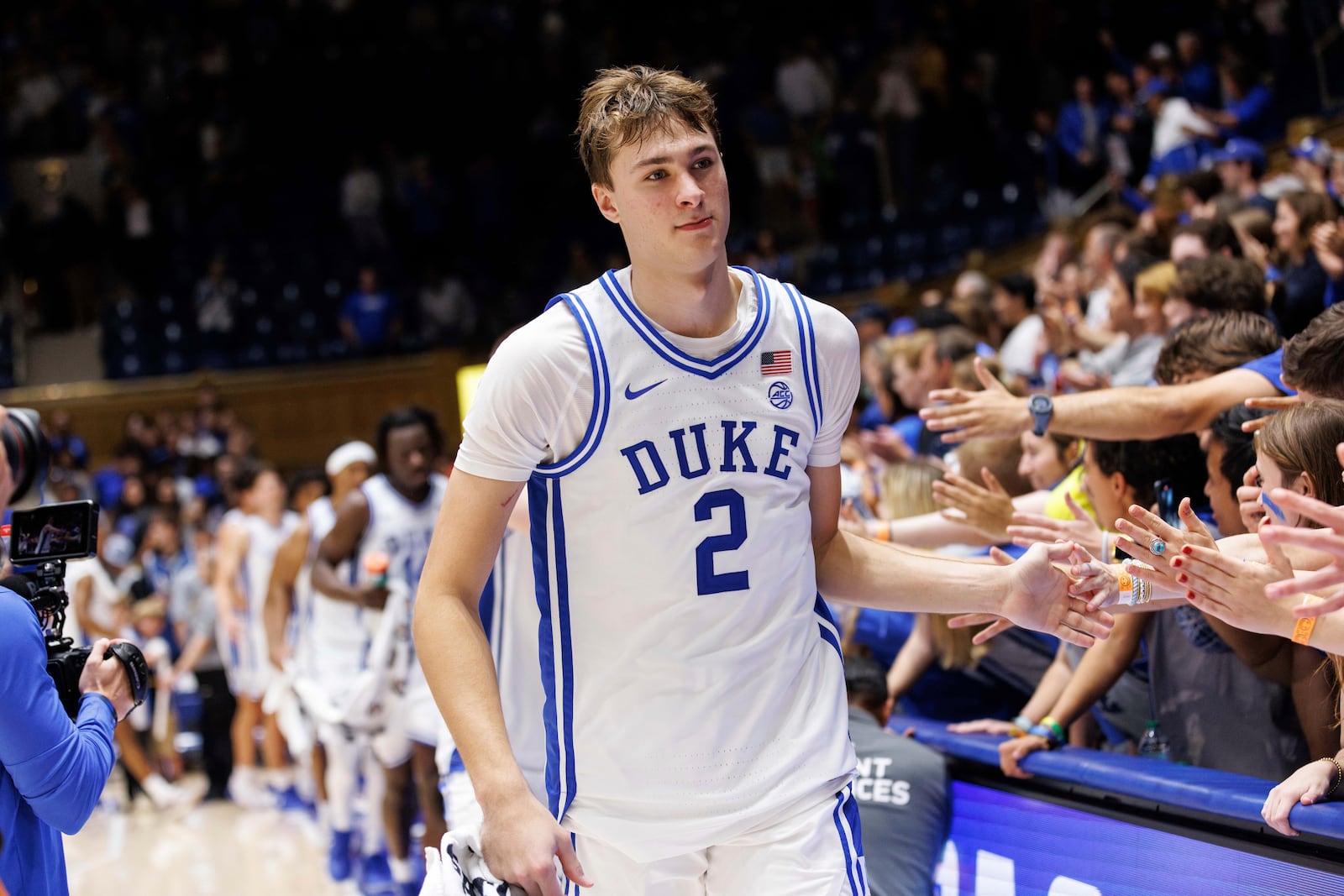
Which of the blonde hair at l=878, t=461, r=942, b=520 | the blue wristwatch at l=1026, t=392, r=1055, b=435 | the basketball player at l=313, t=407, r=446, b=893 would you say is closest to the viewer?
the blue wristwatch at l=1026, t=392, r=1055, b=435

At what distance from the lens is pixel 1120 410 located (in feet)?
11.5

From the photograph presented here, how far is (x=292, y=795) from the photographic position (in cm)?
893

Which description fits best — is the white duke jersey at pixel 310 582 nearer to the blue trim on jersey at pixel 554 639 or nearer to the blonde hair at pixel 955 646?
the blonde hair at pixel 955 646

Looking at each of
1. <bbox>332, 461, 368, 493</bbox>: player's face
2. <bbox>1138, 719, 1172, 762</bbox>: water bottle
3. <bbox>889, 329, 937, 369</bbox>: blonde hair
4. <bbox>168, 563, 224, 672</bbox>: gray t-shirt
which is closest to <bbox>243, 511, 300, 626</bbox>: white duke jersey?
<bbox>168, 563, 224, 672</bbox>: gray t-shirt

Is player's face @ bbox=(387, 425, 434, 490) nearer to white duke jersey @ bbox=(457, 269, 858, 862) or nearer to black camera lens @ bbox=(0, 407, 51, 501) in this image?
black camera lens @ bbox=(0, 407, 51, 501)

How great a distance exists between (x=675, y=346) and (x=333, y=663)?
4.56 metres

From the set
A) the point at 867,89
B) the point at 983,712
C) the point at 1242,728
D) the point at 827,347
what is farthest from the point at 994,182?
the point at 827,347

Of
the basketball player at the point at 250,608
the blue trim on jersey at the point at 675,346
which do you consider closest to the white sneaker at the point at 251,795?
the basketball player at the point at 250,608

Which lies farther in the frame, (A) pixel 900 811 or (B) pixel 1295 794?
(A) pixel 900 811

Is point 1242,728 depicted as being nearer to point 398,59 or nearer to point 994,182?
point 994,182

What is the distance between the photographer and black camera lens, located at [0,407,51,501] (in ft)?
8.96

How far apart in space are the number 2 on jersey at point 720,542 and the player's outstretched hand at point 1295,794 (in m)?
1.15

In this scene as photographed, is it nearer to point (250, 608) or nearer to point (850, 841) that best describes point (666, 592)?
point (850, 841)

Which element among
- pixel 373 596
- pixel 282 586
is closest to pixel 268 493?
pixel 282 586
